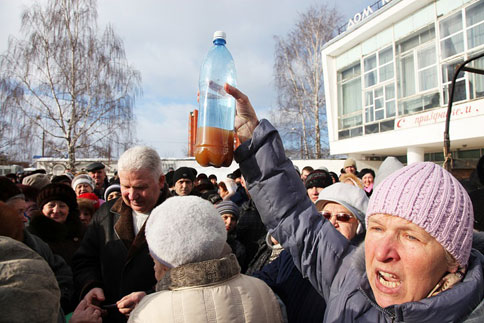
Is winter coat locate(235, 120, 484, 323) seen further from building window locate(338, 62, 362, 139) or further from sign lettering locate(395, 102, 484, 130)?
building window locate(338, 62, 362, 139)

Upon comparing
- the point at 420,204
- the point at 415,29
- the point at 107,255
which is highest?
the point at 415,29

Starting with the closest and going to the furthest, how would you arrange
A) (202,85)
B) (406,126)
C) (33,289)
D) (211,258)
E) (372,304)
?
(33,289) < (372,304) < (211,258) < (202,85) < (406,126)

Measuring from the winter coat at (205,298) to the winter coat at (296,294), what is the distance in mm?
435

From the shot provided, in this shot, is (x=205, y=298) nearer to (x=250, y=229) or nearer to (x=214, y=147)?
(x=214, y=147)

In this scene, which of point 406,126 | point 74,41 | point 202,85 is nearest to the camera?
point 202,85

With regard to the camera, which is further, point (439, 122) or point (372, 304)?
point (439, 122)

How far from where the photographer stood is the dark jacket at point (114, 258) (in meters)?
2.26

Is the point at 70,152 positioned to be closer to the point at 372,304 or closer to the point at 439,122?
the point at 439,122

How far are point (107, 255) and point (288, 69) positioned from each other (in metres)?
22.3

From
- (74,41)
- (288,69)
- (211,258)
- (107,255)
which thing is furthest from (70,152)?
(211,258)

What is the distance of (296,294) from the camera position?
6.47 feet

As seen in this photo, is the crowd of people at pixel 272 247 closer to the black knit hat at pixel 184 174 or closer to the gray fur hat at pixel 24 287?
the gray fur hat at pixel 24 287

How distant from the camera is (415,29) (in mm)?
15430

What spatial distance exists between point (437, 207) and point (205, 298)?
92cm
